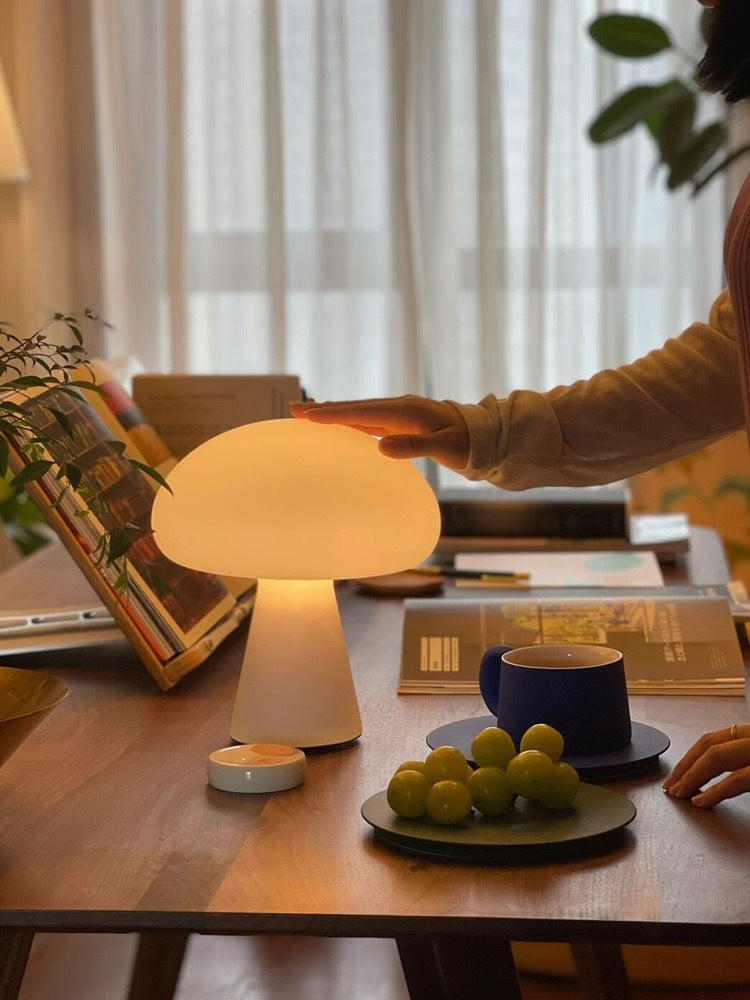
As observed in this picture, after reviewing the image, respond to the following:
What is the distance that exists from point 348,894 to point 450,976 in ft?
0.34

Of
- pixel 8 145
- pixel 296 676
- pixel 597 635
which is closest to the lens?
pixel 296 676

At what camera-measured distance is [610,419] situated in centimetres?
132

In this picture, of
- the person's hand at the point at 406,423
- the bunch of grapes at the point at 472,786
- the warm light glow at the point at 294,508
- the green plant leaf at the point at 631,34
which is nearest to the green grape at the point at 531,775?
the bunch of grapes at the point at 472,786

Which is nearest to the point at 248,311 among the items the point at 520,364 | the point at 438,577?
the point at 520,364

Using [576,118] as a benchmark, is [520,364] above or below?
below

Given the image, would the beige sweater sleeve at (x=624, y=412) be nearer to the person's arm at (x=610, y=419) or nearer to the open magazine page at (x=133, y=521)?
the person's arm at (x=610, y=419)

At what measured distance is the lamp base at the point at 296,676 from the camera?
3.34ft

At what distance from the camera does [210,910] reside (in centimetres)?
72

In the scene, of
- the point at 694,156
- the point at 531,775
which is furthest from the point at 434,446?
the point at 694,156

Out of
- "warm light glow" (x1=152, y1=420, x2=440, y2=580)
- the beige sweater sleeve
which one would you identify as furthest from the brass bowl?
the beige sweater sleeve

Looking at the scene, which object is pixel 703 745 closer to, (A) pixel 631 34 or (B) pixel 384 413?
(B) pixel 384 413

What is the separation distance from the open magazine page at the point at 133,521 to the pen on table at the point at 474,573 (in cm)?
38

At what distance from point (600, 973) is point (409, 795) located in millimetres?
770

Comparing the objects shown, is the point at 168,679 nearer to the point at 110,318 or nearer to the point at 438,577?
the point at 438,577
